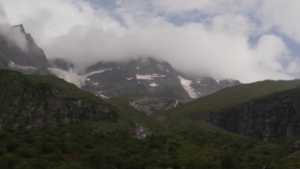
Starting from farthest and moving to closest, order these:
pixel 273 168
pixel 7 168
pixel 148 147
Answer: pixel 148 147 → pixel 273 168 → pixel 7 168

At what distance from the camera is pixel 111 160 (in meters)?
Result: 92.0

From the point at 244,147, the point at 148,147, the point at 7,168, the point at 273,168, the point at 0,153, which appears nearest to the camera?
the point at 7,168

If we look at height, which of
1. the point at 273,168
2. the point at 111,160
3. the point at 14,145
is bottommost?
the point at 273,168

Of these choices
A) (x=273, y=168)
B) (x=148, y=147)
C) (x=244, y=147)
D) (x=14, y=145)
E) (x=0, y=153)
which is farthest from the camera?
(x=244, y=147)

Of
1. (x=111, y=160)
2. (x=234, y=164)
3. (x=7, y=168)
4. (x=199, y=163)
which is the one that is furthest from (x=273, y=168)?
(x=7, y=168)

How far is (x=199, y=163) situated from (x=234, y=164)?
9586mm

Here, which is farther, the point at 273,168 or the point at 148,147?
the point at 148,147

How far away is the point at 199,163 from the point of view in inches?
3984

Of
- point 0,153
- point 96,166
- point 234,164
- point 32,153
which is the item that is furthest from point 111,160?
point 234,164

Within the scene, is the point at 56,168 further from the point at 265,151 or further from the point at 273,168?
the point at 265,151

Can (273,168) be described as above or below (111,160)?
below

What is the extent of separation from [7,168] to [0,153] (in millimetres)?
13034

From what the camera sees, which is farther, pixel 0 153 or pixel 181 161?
pixel 181 161

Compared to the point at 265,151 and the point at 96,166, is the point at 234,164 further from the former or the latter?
the point at 265,151
